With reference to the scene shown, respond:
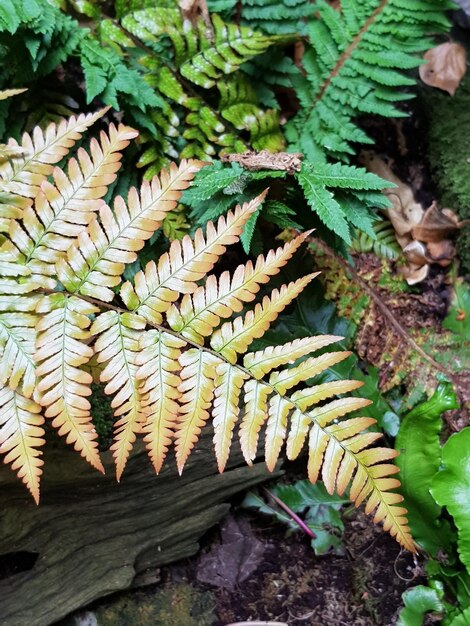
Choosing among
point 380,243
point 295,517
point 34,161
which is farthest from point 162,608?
point 380,243

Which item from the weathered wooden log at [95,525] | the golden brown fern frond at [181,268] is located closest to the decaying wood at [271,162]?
the golden brown fern frond at [181,268]

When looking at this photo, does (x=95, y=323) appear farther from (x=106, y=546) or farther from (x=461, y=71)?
(x=461, y=71)

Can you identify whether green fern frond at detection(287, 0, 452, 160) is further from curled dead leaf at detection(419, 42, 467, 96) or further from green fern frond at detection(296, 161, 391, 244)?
green fern frond at detection(296, 161, 391, 244)

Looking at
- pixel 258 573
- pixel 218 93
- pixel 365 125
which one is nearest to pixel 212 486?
pixel 258 573

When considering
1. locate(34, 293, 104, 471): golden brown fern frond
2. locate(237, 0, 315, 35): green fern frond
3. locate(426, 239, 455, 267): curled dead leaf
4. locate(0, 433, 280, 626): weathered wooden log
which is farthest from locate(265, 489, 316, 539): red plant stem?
locate(237, 0, 315, 35): green fern frond

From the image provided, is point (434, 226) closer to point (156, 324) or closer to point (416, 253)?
point (416, 253)
